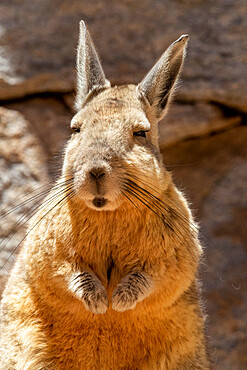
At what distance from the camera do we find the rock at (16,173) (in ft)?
20.7

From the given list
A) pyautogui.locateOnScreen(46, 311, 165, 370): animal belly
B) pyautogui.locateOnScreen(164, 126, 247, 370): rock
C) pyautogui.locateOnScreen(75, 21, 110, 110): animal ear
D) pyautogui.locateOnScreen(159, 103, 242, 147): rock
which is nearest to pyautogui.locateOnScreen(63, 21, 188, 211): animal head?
pyautogui.locateOnScreen(75, 21, 110, 110): animal ear

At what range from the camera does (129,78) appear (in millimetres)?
6484

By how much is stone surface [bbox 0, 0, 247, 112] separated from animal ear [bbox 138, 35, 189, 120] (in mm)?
2060

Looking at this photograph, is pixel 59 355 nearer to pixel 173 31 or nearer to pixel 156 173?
pixel 156 173

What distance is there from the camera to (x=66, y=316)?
13.7 feet

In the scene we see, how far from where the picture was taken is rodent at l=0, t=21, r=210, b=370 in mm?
3871

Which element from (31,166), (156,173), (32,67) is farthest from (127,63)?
(156,173)

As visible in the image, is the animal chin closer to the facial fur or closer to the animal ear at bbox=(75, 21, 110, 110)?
the facial fur

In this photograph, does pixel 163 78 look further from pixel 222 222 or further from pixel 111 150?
pixel 222 222

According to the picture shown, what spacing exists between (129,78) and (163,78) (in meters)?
2.19

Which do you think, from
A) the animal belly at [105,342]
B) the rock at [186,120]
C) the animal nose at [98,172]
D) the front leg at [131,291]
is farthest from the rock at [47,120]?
the animal nose at [98,172]

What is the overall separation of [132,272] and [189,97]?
3062 millimetres

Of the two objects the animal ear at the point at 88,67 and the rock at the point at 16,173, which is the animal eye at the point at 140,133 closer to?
the animal ear at the point at 88,67

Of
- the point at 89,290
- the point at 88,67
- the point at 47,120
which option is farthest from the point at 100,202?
the point at 47,120
